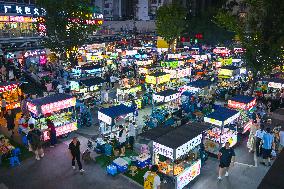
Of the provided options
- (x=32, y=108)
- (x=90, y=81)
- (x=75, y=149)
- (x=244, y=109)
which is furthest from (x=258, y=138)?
(x=90, y=81)

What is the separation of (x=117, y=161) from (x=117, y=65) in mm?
30878

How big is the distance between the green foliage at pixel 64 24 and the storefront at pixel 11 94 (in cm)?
1091

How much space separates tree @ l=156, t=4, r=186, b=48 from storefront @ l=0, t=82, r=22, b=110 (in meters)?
41.2

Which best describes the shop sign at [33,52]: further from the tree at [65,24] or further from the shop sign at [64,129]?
the shop sign at [64,129]

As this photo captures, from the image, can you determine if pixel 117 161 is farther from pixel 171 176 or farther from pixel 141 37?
pixel 141 37

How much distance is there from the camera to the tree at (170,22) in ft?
203

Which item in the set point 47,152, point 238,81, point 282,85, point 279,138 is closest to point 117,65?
point 238,81

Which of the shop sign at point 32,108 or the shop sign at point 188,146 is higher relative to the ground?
the shop sign at point 32,108

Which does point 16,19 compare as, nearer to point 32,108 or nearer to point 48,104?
point 32,108

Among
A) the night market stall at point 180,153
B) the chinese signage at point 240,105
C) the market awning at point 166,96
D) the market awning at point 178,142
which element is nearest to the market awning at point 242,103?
the chinese signage at point 240,105

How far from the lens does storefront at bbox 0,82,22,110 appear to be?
82.7 ft

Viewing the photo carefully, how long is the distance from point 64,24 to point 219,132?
84.7 feet

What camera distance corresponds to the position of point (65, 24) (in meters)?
35.7

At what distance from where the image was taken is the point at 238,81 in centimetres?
3425
